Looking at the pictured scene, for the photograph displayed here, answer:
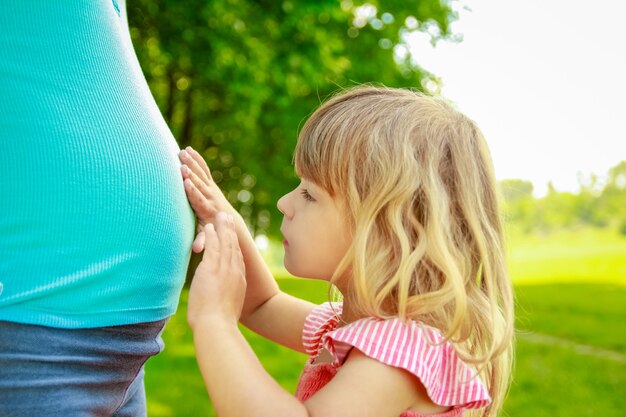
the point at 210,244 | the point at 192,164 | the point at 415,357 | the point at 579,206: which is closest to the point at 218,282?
the point at 210,244

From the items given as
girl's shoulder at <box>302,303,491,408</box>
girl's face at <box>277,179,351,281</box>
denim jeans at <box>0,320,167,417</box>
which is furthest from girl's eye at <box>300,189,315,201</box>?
denim jeans at <box>0,320,167,417</box>

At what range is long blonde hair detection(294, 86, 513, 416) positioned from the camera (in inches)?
67.2

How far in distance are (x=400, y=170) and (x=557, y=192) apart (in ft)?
132

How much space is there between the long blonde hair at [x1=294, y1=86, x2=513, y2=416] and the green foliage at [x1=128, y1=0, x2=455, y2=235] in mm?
1915

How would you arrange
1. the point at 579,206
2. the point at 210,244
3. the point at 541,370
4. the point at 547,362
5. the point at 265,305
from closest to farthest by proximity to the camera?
the point at 210,244 → the point at 265,305 → the point at 541,370 → the point at 547,362 → the point at 579,206

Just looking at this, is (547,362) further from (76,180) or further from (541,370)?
(76,180)

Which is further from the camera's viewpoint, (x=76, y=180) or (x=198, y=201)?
(x=198, y=201)

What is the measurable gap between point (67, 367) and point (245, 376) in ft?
1.13

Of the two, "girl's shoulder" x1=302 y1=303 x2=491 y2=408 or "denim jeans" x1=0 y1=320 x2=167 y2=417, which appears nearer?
"denim jeans" x1=0 y1=320 x2=167 y2=417

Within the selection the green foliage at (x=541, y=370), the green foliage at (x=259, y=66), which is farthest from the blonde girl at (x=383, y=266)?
the green foliage at (x=541, y=370)

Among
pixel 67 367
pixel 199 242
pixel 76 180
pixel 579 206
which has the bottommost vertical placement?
pixel 579 206

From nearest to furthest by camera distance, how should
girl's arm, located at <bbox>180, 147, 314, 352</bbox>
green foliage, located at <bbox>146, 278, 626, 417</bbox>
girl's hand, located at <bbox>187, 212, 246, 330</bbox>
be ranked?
girl's hand, located at <bbox>187, 212, 246, 330</bbox>, girl's arm, located at <bbox>180, 147, 314, 352</bbox>, green foliage, located at <bbox>146, 278, 626, 417</bbox>

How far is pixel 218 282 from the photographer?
1703 millimetres

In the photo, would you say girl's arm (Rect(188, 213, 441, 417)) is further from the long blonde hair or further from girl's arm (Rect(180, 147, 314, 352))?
girl's arm (Rect(180, 147, 314, 352))
